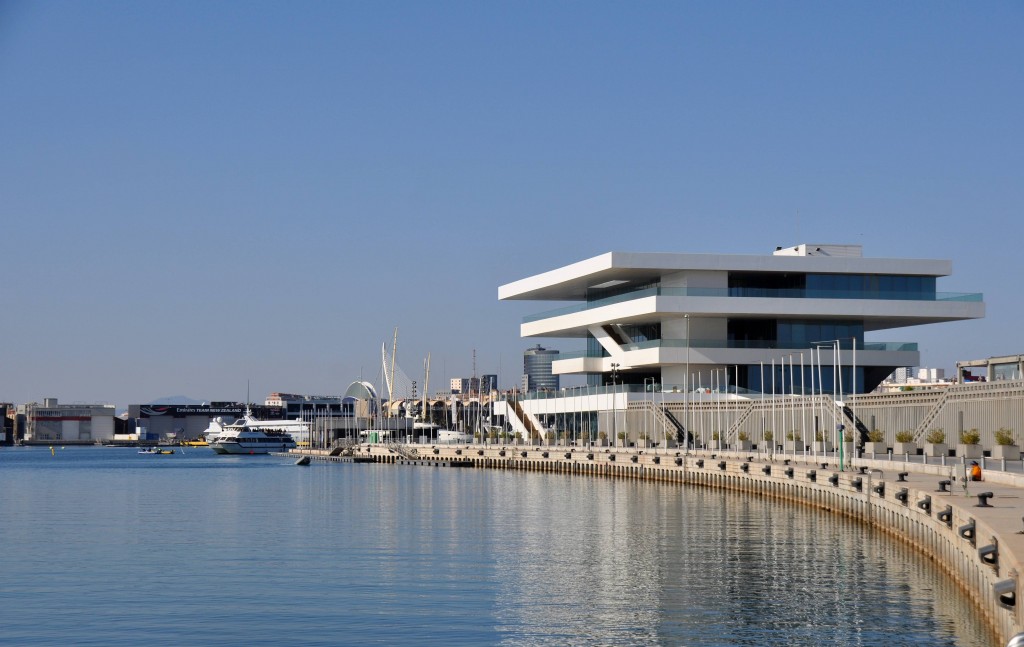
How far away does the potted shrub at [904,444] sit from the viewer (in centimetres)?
7298

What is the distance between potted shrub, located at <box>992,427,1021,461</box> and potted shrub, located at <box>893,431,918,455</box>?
901 centimetres

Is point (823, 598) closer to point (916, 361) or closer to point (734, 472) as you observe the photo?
point (734, 472)

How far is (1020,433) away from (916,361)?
2017 inches

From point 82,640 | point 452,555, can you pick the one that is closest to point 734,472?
point 452,555

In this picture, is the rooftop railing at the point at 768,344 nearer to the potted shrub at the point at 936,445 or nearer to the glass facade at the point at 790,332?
the glass facade at the point at 790,332

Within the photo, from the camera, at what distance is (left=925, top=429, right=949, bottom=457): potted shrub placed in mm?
68938

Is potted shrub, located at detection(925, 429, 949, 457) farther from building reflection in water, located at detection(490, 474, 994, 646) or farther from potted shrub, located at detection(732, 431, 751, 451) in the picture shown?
potted shrub, located at detection(732, 431, 751, 451)

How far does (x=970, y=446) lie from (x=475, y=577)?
28285 millimetres

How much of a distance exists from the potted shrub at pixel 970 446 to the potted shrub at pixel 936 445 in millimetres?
1935

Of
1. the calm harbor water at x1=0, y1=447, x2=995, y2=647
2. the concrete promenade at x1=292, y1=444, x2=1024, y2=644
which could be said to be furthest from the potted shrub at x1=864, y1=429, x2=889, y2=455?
the calm harbor water at x1=0, y1=447, x2=995, y2=647

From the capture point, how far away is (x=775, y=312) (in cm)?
11569

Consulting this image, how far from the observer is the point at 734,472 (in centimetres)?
8338

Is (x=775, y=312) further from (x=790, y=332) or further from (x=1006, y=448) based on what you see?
(x=1006, y=448)

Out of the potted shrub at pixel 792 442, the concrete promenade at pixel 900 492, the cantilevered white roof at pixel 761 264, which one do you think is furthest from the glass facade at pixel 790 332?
the potted shrub at pixel 792 442
